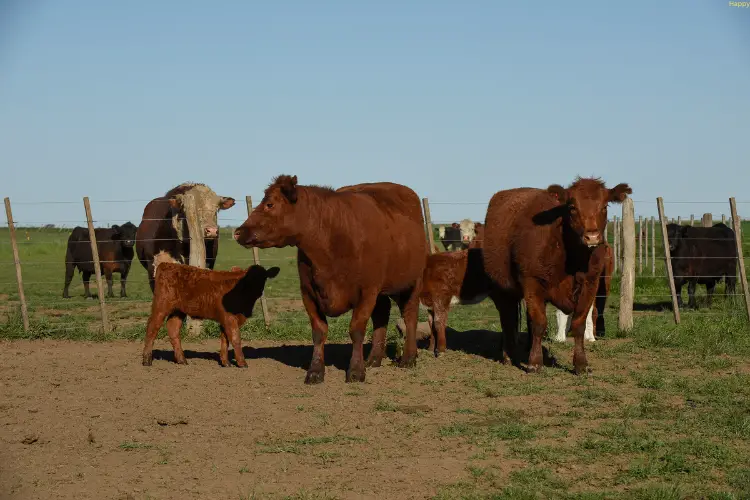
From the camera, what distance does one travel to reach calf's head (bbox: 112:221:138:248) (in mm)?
23281

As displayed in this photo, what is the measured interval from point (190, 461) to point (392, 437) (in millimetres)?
1609

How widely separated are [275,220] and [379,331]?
2063mm

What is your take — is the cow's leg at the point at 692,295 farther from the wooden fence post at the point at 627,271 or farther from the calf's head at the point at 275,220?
the calf's head at the point at 275,220

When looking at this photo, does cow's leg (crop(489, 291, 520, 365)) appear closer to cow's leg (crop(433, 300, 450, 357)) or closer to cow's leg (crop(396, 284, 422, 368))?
cow's leg (crop(433, 300, 450, 357))

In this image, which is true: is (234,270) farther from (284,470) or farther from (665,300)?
(665,300)

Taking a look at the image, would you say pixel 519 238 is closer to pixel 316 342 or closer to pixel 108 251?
pixel 316 342

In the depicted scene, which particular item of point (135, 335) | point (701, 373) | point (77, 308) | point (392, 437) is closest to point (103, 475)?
point (392, 437)

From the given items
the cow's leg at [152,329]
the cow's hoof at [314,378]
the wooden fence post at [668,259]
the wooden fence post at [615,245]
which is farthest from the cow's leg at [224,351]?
the wooden fence post at [615,245]

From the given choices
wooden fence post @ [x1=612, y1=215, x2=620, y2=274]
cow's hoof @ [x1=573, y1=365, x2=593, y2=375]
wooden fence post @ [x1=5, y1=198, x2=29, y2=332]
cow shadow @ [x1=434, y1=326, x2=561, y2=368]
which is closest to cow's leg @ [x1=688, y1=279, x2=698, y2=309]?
wooden fence post @ [x1=612, y1=215, x2=620, y2=274]

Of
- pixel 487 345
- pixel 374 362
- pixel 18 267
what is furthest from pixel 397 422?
pixel 18 267

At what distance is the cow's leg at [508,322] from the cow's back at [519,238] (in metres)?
0.34

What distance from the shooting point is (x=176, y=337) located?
1069 cm

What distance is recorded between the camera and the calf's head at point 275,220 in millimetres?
9523

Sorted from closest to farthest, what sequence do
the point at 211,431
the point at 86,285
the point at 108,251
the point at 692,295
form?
the point at 211,431
the point at 692,295
the point at 86,285
the point at 108,251
